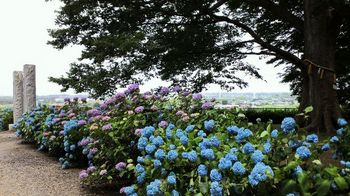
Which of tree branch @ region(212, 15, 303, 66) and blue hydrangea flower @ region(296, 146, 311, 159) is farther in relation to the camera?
tree branch @ region(212, 15, 303, 66)

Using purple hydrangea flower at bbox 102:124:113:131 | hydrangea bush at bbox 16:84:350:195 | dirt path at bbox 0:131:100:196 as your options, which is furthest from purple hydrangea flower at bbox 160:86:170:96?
dirt path at bbox 0:131:100:196

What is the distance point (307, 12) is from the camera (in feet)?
39.0

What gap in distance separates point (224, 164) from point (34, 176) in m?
3.86

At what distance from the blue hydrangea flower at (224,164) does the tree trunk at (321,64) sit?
8538 millimetres

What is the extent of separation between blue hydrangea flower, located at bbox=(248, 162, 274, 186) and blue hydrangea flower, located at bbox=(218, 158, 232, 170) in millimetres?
188

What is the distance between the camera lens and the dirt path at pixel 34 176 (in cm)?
517

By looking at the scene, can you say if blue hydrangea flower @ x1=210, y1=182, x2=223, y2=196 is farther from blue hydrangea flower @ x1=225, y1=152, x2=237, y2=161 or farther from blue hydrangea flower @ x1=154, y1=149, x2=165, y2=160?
blue hydrangea flower @ x1=154, y1=149, x2=165, y2=160

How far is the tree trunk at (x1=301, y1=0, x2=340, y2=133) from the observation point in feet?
36.8

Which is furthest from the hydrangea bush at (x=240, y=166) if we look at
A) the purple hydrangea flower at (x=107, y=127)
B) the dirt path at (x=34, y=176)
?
the dirt path at (x=34, y=176)

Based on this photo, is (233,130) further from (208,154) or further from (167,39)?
(167,39)

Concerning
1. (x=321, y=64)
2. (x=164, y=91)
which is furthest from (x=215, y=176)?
(x=321, y=64)

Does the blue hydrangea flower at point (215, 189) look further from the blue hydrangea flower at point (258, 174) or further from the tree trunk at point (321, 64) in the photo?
the tree trunk at point (321, 64)

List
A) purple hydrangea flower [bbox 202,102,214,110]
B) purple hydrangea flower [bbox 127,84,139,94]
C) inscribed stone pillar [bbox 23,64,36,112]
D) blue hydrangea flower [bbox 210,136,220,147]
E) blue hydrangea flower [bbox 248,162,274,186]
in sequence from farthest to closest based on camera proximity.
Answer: inscribed stone pillar [bbox 23,64,36,112] < purple hydrangea flower [bbox 127,84,139,94] < purple hydrangea flower [bbox 202,102,214,110] < blue hydrangea flower [bbox 210,136,220,147] < blue hydrangea flower [bbox 248,162,274,186]

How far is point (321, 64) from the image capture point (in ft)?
37.8
